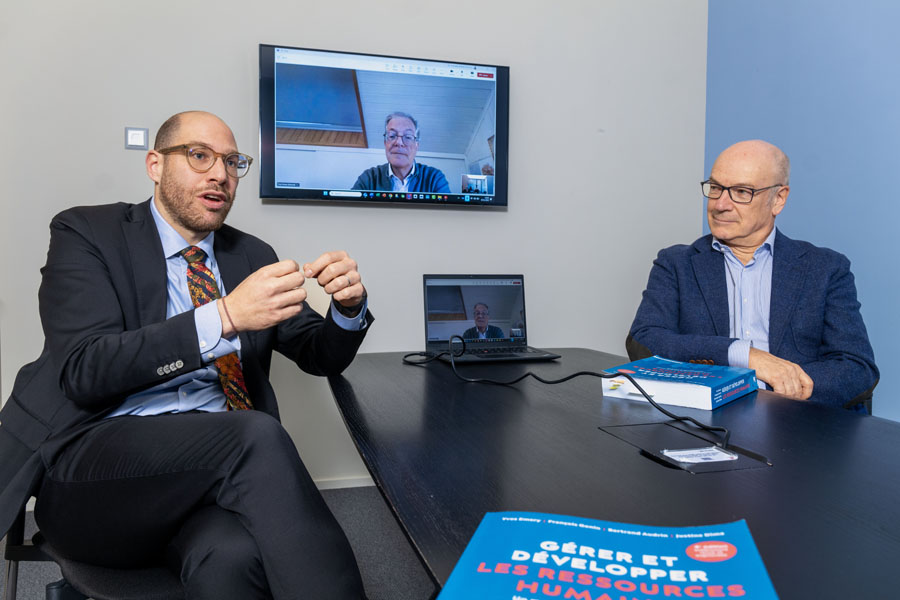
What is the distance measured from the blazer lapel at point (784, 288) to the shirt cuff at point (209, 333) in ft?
4.91

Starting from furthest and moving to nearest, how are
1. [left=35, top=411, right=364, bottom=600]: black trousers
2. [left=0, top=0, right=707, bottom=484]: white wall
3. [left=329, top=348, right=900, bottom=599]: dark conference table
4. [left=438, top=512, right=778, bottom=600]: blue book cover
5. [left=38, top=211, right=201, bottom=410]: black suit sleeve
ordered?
[left=0, top=0, right=707, bottom=484]: white wall → [left=38, top=211, right=201, bottom=410]: black suit sleeve → [left=35, top=411, right=364, bottom=600]: black trousers → [left=329, top=348, right=900, bottom=599]: dark conference table → [left=438, top=512, right=778, bottom=600]: blue book cover

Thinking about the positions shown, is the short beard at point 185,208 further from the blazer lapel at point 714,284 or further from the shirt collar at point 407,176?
the blazer lapel at point 714,284

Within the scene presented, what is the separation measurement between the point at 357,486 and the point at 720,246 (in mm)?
1776

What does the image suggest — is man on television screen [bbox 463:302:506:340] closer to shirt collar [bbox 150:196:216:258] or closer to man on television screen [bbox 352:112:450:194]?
man on television screen [bbox 352:112:450:194]

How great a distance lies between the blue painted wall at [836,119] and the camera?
2.18m

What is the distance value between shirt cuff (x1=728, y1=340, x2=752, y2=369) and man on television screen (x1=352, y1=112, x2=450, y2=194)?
1459 millimetres

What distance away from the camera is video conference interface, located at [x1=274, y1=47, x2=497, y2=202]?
2506mm

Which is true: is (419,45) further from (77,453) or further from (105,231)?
(77,453)

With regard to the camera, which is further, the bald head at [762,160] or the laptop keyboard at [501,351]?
the laptop keyboard at [501,351]

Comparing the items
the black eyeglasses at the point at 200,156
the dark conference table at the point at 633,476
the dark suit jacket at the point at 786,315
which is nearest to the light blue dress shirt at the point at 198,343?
the black eyeglasses at the point at 200,156

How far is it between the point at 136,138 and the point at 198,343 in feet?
5.25

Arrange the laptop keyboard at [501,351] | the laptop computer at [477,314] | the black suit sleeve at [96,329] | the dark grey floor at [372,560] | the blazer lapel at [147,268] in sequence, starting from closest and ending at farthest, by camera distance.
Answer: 1. the black suit sleeve at [96,329]
2. the blazer lapel at [147,268]
3. the dark grey floor at [372,560]
4. the laptop keyboard at [501,351]
5. the laptop computer at [477,314]

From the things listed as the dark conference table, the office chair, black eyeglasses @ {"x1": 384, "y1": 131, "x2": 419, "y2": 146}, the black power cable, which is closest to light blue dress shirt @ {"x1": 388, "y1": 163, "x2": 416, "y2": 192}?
black eyeglasses @ {"x1": 384, "y1": 131, "x2": 419, "y2": 146}

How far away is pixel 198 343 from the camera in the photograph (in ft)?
3.86
